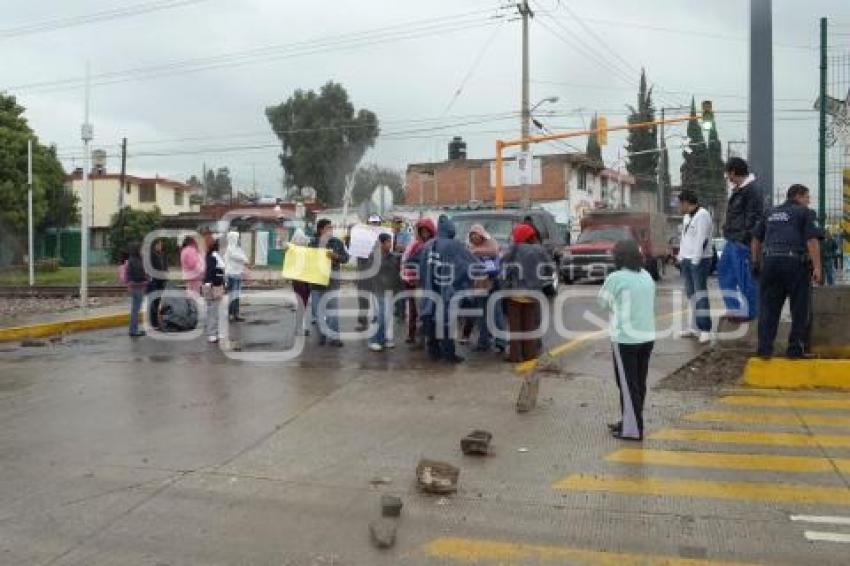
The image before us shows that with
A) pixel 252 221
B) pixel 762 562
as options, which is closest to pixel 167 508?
pixel 762 562

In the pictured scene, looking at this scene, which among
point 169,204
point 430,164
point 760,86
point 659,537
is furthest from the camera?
point 169,204

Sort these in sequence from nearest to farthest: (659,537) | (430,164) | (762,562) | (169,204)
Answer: (762,562)
(659,537)
(430,164)
(169,204)

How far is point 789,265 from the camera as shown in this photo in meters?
9.15

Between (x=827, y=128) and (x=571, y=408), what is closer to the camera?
(x=571, y=408)

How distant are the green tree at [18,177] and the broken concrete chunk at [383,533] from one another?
158ft

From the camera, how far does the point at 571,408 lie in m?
8.59

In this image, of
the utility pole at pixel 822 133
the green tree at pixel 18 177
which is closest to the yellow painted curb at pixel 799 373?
the utility pole at pixel 822 133

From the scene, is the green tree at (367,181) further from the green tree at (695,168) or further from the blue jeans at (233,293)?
A: the blue jeans at (233,293)

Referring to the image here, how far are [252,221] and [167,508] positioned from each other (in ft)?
156

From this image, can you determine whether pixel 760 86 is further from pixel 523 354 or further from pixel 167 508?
pixel 167 508

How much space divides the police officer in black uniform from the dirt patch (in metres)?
0.50

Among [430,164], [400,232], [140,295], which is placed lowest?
[140,295]

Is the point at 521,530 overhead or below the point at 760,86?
below

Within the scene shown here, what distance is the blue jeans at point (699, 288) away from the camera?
37.4ft
